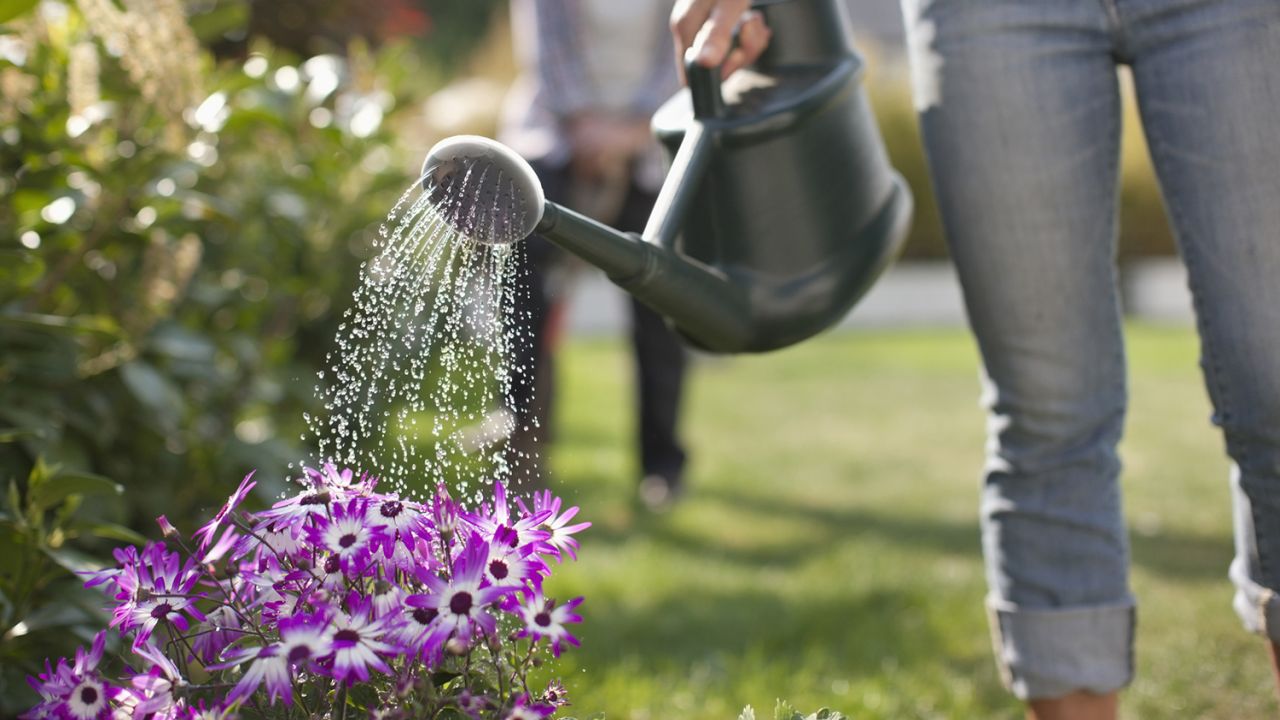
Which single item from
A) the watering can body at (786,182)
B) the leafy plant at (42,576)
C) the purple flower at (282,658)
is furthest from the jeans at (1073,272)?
the leafy plant at (42,576)

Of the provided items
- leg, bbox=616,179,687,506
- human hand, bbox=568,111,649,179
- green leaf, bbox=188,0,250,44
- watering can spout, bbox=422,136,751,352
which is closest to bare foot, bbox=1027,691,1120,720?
watering can spout, bbox=422,136,751,352

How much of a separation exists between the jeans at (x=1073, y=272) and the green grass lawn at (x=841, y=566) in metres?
0.46

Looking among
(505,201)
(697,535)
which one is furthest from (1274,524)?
(697,535)

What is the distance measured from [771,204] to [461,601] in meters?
0.64

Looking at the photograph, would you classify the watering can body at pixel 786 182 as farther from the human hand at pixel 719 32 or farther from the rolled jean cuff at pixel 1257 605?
the rolled jean cuff at pixel 1257 605

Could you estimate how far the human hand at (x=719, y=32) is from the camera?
1.36 metres

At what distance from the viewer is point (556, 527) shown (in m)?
1.05

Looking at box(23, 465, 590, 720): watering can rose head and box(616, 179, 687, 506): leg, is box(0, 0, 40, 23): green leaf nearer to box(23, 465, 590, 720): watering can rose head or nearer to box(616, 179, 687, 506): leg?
box(23, 465, 590, 720): watering can rose head

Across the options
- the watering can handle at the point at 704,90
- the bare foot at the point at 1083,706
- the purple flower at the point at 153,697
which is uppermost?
the watering can handle at the point at 704,90

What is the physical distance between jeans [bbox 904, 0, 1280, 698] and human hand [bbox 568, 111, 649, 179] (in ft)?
5.83

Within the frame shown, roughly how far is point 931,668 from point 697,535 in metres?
1.21

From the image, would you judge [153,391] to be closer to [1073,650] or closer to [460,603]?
[460,603]

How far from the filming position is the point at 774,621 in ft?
7.80

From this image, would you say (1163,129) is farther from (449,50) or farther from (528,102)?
(449,50)
